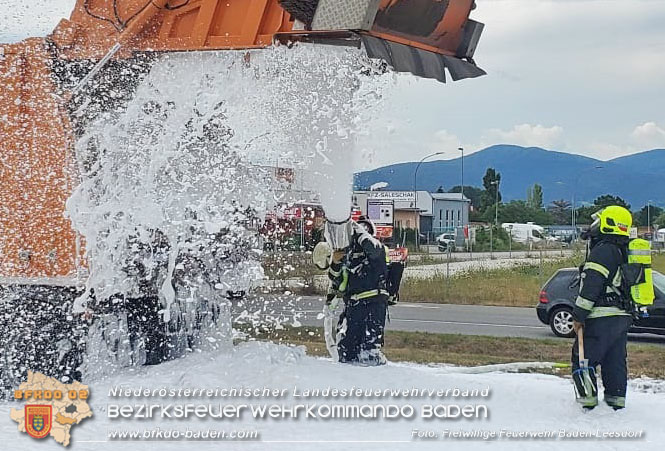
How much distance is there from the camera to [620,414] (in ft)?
17.7

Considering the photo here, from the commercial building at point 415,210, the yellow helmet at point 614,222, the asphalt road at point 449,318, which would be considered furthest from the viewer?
the commercial building at point 415,210

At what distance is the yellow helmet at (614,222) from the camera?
217 inches

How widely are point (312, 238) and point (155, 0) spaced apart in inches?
303

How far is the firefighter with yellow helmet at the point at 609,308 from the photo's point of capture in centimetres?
541

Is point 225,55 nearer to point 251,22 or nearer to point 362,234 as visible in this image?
point 251,22

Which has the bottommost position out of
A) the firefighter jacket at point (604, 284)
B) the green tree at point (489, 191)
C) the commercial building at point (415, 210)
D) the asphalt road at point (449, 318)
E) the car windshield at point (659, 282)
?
the asphalt road at point (449, 318)

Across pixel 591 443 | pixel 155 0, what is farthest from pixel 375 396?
pixel 155 0

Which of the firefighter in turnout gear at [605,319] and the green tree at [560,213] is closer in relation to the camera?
the firefighter in turnout gear at [605,319]

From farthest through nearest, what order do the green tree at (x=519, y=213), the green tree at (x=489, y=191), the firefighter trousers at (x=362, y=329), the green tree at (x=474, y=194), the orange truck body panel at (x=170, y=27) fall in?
the green tree at (x=474, y=194)
the green tree at (x=489, y=191)
the green tree at (x=519, y=213)
the firefighter trousers at (x=362, y=329)
the orange truck body panel at (x=170, y=27)

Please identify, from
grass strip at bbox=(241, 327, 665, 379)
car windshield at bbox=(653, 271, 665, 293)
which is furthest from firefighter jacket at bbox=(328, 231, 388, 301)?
car windshield at bbox=(653, 271, 665, 293)

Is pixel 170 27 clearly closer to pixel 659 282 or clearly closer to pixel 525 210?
pixel 659 282

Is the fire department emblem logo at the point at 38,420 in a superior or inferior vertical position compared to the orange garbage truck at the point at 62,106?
inferior

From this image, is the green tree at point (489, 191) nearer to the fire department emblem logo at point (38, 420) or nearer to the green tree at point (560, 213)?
the green tree at point (560, 213)

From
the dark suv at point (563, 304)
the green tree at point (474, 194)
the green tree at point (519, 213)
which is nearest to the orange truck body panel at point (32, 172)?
the dark suv at point (563, 304)
